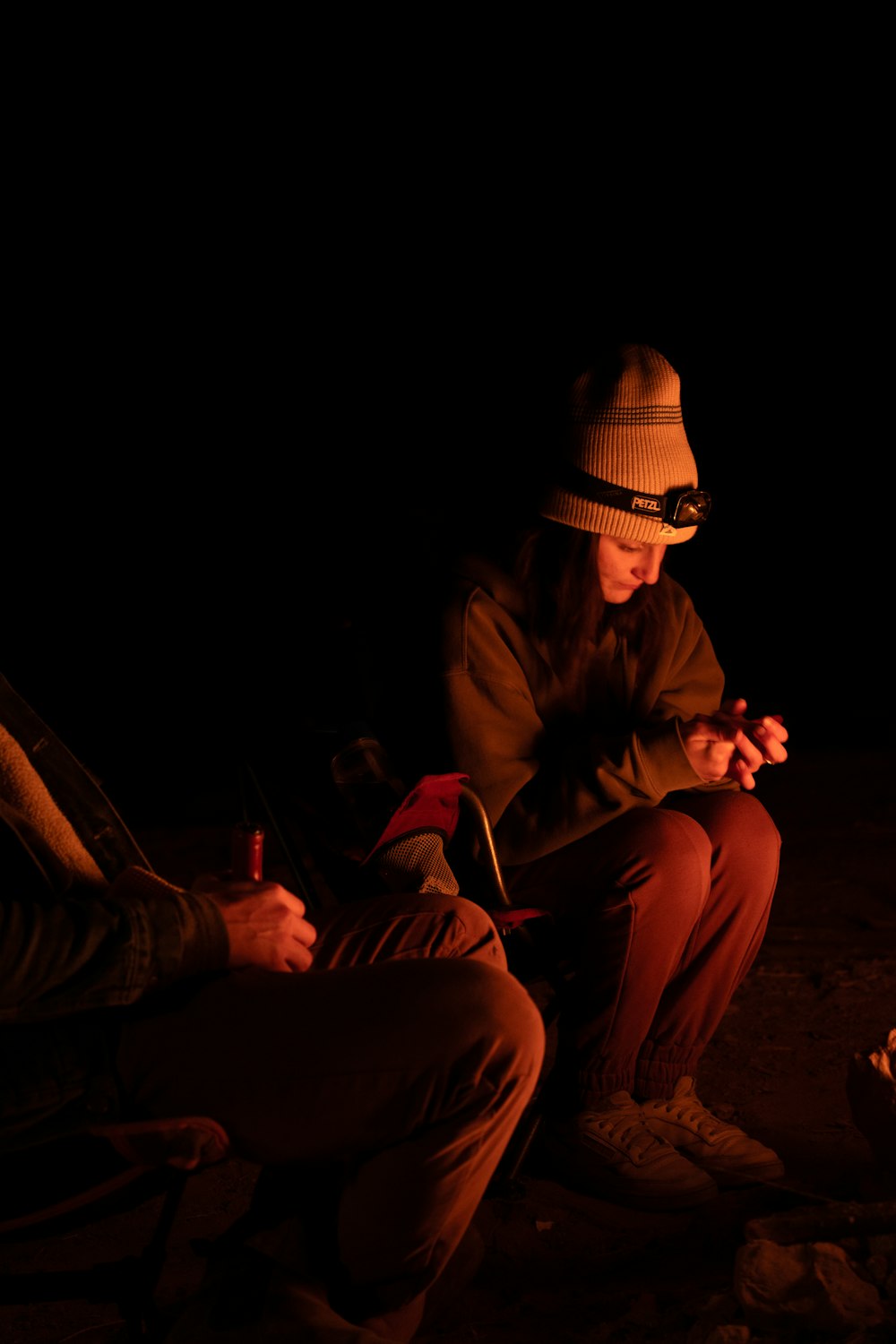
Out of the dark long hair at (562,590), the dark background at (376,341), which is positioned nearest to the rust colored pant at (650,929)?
the dark long hair at (562,590)

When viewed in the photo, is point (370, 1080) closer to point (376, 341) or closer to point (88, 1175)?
point (88, 1175)

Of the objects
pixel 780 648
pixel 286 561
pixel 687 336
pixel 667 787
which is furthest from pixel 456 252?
pixel 667 787

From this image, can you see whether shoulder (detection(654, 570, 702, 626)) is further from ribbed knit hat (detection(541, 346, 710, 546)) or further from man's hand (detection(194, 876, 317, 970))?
man's hand (detection(194, 876, 317, 970))

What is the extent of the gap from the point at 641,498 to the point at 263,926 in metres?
1.36

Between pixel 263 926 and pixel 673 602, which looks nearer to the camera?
pixel 263 926

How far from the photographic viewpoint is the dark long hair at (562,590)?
2.83m

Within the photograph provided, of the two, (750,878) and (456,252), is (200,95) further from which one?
(750,878)

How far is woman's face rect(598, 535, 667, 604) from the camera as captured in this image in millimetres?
2811

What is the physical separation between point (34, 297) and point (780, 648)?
6546 millimetres

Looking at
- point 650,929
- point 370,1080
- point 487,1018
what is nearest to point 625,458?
point 650,929

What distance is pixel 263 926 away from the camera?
1.79 m

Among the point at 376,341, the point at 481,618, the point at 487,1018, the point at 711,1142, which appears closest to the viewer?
the point at 487,1018

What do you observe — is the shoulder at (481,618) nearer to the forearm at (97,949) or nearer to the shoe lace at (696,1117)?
the shoe lace at (696,1117)

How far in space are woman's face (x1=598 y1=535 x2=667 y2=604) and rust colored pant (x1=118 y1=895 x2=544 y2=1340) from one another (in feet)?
4.08
